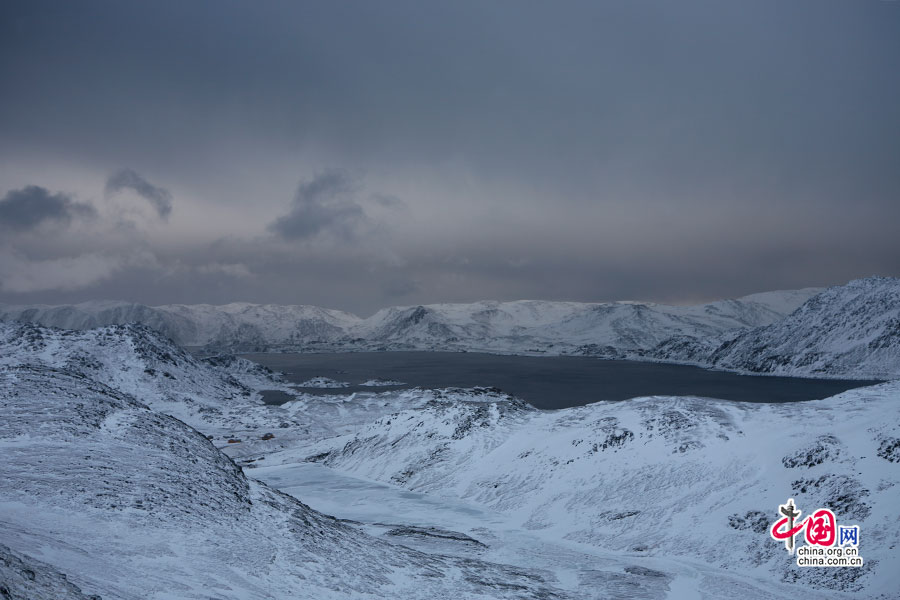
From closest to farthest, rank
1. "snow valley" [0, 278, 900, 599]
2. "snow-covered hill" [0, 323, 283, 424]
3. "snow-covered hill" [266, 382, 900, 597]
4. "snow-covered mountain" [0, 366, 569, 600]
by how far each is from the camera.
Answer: "snow-covered mountain" [0, 366, 569, 600]
"snow valley" [0, 278, 900, 599]
"snow-covered hill" [266, 382, 900, 597]
"snow-covered hill" [0, 323, 283, 424]

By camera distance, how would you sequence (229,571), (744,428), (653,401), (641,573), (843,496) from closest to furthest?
(229,571)
(641,573)
(843,496)
(744,428)
(653,401)

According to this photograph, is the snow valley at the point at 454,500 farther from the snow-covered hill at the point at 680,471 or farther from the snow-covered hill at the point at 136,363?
the snow-covered hill at the point at 136,363

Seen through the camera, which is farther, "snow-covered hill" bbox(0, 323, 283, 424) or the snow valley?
"snow-covered hill" bbox(0, 323, 283, 424)

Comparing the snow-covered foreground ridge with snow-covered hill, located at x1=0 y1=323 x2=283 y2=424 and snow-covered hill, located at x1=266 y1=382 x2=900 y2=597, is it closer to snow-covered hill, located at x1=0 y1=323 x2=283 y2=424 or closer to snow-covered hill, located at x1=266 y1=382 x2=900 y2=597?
snow-covered hill, located at x1=266 y1=382 x2=900 y2=597

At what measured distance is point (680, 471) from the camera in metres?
43.8

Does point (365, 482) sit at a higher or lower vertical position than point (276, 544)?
lower

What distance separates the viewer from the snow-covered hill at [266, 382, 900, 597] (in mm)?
32406

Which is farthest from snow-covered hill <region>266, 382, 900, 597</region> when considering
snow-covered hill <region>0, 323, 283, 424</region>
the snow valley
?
snow-covered hill <region>0, 323, 283, 424</region>

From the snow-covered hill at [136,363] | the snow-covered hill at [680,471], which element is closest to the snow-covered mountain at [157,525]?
the snow-covered hill at [680,471]

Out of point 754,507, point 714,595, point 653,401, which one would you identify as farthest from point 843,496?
point 653,401

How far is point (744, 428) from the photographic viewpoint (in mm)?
47812

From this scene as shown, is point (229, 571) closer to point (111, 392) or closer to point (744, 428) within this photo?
point (111, 392)

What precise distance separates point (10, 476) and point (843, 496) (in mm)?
47325

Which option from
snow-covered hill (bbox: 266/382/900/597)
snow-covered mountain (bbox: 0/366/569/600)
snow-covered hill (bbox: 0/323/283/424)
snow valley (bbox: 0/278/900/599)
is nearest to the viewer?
snow-covered mountain (bbox: 0/366/569/600)
